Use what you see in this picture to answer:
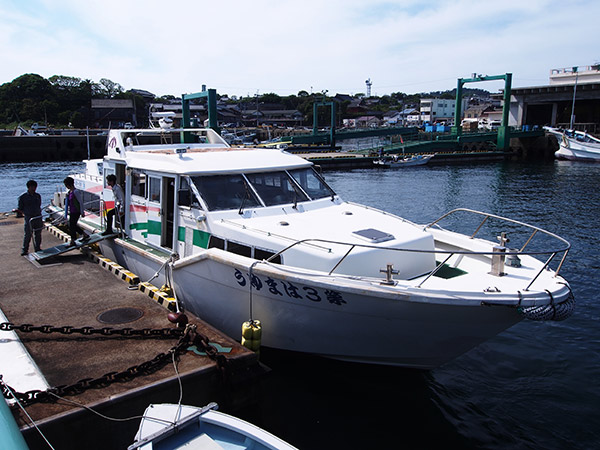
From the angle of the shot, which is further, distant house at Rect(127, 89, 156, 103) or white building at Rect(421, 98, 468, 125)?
white building at Rect(421, 98, 468, 125)

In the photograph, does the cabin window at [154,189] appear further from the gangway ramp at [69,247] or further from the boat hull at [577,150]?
the boat hull at [577,150]

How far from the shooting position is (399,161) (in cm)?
4750

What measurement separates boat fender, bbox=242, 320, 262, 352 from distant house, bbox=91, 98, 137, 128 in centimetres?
7962

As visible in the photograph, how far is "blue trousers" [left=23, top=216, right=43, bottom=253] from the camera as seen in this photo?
10.2 m

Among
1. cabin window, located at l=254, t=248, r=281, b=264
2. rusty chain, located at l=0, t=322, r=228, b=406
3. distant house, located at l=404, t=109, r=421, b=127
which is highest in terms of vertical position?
distant house, located at l=404, t=109, r=421, b=127

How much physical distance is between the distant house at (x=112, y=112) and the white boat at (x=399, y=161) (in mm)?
49423

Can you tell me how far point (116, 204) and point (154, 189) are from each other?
1650 mm

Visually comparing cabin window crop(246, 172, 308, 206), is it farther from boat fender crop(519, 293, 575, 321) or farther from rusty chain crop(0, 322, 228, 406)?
boat fender crop(519, 293, 575, 321)

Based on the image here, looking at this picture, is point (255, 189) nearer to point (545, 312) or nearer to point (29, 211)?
point (545, 312)

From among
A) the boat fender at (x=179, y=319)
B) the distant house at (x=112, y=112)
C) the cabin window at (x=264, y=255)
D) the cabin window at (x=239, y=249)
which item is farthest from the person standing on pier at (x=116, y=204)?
the distant house at (x=112, y=112)

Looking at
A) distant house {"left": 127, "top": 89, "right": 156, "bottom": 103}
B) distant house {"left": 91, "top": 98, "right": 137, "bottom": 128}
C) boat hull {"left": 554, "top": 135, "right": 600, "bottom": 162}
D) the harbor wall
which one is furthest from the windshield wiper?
distant house {"left": 127, "top": 89, "right": 156, "bottom": 103}

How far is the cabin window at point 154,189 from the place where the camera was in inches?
351

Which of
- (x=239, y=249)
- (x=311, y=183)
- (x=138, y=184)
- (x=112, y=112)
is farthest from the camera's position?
(x=112, y=112)

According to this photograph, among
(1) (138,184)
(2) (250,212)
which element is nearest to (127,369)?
(2) (250,212)
